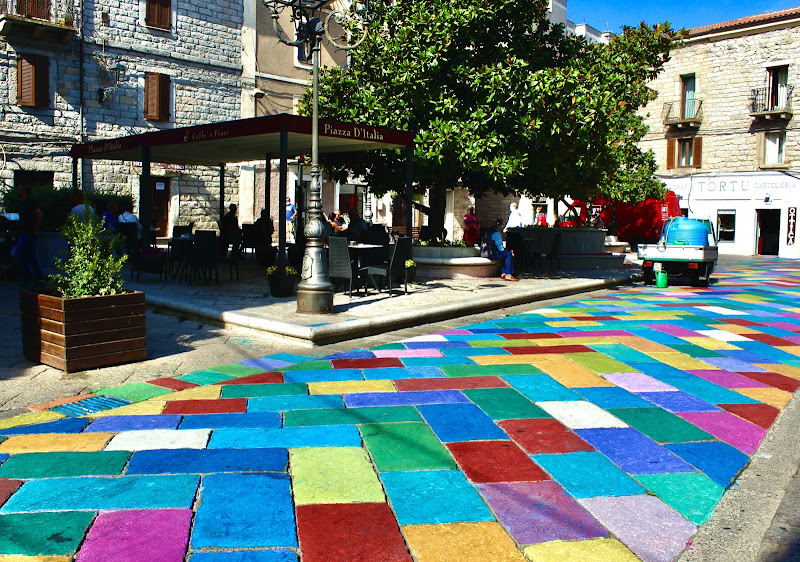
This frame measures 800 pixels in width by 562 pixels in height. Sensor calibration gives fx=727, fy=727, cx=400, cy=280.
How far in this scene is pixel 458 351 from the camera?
711 cm

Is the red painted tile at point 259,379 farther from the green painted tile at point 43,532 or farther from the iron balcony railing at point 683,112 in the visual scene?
the iron balcony railing at point 683,112

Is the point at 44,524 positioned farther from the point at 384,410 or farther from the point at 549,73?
the point at 549,73

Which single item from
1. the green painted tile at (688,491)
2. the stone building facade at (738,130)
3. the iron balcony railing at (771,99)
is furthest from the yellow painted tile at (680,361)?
the iron balcony railing at (771,99)

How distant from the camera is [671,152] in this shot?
35281 mm

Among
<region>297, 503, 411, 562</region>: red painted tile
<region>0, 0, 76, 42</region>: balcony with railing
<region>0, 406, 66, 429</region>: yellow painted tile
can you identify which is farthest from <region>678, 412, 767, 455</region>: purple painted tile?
<region>0, 0, 76, 42</region>: balcony with railing

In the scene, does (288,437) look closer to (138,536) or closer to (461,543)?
(138,536)

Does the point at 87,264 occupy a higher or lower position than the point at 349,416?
higher

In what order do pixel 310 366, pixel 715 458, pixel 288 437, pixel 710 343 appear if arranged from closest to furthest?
pixel 715 458 < pixel 288 437 < pixel 310 366 < pixel 710 343

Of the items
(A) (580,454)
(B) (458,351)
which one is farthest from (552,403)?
(B) (458,351)

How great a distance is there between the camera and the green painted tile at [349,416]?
15.3 feet

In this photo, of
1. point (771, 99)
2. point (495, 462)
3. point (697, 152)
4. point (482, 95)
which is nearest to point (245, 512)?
point (495, 462)

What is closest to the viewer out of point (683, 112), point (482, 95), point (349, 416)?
point (349, 416)

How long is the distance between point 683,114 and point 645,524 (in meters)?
35.2

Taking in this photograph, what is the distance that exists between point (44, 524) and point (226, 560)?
877 mm
